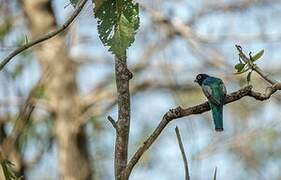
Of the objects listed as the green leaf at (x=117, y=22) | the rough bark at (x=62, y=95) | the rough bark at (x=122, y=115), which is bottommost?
the rough bark at (x=122, y=115)

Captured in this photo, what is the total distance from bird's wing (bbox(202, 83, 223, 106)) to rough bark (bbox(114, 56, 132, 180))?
132 millimetres

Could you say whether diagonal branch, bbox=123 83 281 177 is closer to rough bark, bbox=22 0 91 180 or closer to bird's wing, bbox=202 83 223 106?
bird's wing, bbox=202 83 223 106

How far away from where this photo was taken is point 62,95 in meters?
4.46

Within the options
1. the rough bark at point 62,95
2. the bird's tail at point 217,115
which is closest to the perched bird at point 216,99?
the bird's tail at point 217,115

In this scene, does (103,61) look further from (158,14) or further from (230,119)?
(158,14)

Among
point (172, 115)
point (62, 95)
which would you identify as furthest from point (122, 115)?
point (62, 95)

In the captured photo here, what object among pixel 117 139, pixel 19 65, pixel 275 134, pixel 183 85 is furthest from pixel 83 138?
pixel 117 139

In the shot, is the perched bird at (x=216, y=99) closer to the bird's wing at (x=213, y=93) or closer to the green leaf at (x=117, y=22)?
the bird's wing at (x=213, y=93)

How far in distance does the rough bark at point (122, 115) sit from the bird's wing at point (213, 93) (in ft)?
0.43

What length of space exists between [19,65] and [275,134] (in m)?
2.49

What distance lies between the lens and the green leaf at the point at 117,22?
3.07 feet

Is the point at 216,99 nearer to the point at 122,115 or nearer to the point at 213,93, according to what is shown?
the point at 213,93

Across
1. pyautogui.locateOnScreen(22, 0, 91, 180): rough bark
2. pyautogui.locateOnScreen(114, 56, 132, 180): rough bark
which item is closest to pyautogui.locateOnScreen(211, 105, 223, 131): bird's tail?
pyautogui.locateOnScreen(114, 56, 132, 180): rough bark

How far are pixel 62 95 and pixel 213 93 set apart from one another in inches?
137
